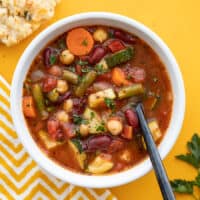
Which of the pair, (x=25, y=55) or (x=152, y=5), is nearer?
(x=25, y=55)

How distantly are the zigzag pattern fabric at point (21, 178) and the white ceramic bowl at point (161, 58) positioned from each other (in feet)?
0.87

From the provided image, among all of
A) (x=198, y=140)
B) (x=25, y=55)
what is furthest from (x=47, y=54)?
(x=198, y=140)

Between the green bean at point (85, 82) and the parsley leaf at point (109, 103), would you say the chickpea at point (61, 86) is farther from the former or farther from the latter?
the parsley leaf at point (109, 103)

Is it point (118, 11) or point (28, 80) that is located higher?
point (118, 11)

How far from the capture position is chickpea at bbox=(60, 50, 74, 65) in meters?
2.97

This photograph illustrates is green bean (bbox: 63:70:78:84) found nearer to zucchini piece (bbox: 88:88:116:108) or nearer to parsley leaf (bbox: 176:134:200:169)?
zucchini piece (bbox: 88:88:116:108)

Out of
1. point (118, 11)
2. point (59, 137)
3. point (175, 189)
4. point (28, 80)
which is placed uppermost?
point (118, 11)

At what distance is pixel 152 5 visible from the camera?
3352 millimetres

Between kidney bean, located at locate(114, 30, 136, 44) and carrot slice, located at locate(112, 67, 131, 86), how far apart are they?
0.54ft

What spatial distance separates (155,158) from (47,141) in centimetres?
60

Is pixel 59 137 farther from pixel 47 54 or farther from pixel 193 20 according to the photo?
pixel 193 20

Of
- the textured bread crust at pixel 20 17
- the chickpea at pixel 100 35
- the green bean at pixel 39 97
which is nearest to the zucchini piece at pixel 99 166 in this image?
the green bean at pixel 39 97

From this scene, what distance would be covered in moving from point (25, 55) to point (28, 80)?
14 centimetres

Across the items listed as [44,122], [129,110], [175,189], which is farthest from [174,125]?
[44,122]
